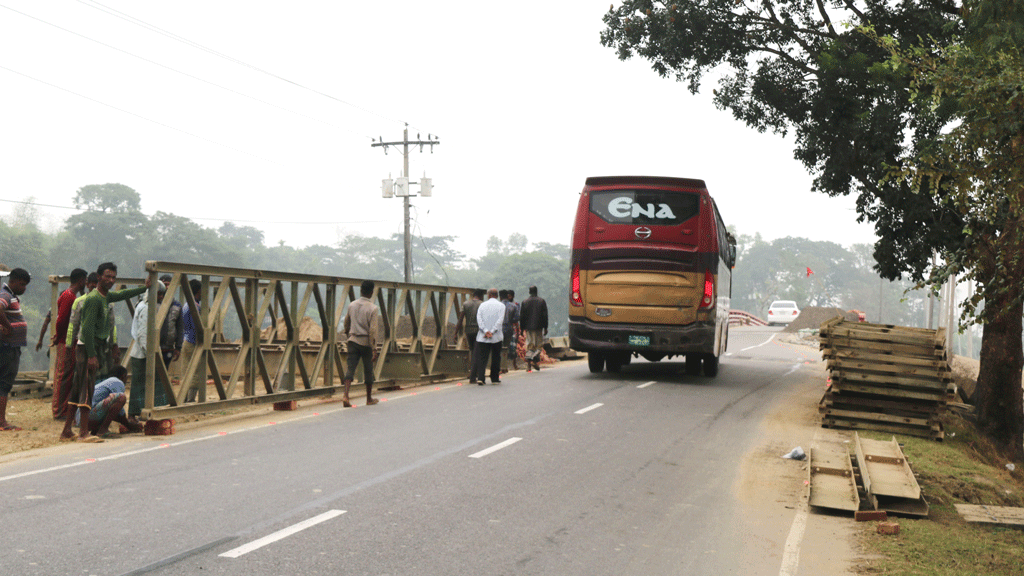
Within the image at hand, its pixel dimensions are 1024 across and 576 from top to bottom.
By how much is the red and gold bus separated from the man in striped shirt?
9538 millimetres

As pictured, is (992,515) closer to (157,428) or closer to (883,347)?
(883,347)

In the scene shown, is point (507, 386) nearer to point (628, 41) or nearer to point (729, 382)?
point (729, 382)

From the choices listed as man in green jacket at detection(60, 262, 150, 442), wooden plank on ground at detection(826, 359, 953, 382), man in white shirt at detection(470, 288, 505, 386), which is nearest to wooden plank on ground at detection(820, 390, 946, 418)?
wooden plank on ground at detection(826, 359, 953, 382)

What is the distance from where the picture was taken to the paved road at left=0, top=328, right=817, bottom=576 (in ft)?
17.8

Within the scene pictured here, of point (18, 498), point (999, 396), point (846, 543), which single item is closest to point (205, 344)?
point (18, 498)

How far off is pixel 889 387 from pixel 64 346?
36.4 ft

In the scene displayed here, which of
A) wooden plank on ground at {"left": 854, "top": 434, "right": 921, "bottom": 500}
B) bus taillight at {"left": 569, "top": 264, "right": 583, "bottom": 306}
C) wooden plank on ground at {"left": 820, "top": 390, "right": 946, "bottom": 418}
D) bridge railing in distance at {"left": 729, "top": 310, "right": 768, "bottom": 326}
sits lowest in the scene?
bridge railing in distance at {"left": 729, "top": 310, "right": 768, "bottom": 326}

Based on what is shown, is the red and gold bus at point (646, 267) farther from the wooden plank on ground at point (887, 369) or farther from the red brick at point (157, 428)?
the red brick at point (157, 428)

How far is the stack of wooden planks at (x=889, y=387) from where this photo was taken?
12.1 metres

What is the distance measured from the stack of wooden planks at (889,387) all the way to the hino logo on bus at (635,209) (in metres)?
4.63

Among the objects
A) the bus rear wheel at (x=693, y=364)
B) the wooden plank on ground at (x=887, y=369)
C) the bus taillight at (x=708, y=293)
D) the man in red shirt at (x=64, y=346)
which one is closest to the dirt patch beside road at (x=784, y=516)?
the wooden plank on ground at (x=887, y=369)

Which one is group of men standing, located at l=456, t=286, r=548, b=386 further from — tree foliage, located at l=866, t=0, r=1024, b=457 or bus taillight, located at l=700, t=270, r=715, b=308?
tree foliage, located at l=866, t=0, r=1024, b=457

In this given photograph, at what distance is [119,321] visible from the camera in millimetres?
57469

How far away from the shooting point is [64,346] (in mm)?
11070
